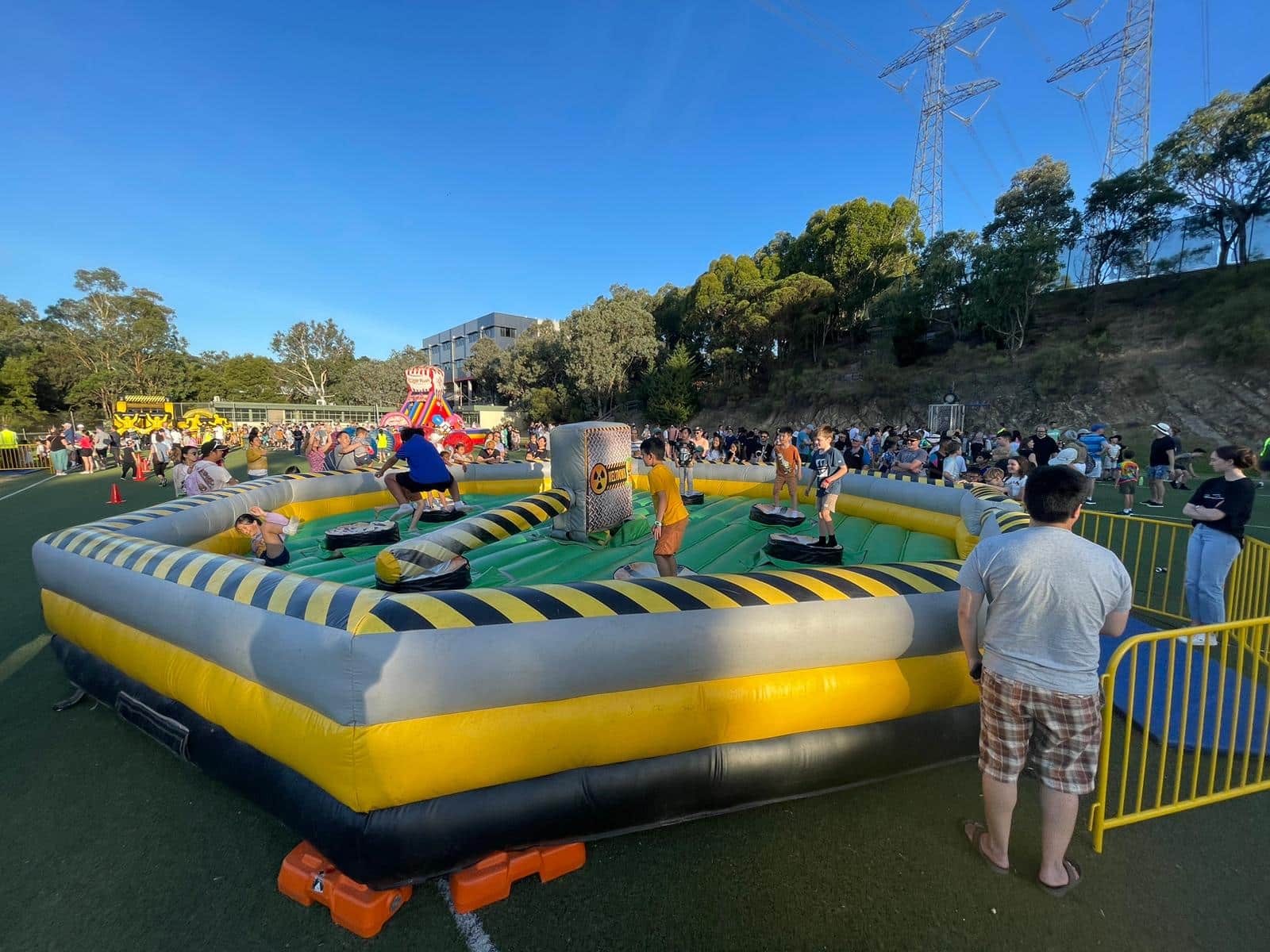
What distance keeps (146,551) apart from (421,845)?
3.03 meters

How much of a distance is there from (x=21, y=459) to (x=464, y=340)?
53.3 meters

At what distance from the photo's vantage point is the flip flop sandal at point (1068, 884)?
7.40 feet

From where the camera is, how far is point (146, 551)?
3.66 meters

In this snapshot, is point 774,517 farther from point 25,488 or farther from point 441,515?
point 25,488

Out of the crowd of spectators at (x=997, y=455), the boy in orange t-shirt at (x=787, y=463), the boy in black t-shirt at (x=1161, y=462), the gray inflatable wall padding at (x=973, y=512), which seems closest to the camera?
the gray inflatable wall padding at (x=973, y=512)

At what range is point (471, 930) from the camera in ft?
7.09

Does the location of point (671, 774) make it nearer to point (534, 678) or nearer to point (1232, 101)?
point (534, 678)

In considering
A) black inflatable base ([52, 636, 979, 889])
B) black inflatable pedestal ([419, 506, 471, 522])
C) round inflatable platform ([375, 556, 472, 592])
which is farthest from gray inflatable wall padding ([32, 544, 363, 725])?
black inflatable pedestal ([419, 506, 471, 522])

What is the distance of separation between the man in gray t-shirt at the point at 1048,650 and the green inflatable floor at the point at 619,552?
115 inches

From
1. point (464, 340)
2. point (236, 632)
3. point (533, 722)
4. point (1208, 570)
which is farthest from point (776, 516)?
point (464, 340)

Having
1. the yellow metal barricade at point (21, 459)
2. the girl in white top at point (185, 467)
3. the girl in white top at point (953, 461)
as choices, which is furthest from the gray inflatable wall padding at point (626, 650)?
the yellow metal barricade at point (21, 459)

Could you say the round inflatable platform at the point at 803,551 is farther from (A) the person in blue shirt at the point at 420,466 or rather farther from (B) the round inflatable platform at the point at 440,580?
(A) the person in blue shirt at the point at 420,466

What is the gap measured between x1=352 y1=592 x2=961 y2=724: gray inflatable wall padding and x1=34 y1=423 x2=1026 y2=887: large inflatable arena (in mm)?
10

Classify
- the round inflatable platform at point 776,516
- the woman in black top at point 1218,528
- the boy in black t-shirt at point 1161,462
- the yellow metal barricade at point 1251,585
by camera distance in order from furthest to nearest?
the boy in black t-shirt at point 1161,462 → the round inflatable platform at point 776,516 → the yellow metal barricade at point 1251,585 → the woman in black top at point 1218,528
